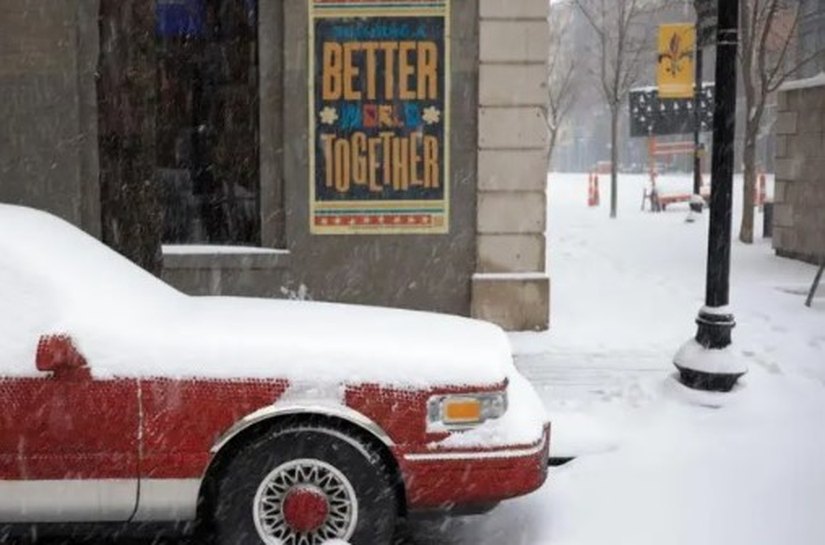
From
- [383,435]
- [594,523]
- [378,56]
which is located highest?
[378,56]

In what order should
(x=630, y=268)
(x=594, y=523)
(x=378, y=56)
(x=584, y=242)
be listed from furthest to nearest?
(x=584, y=242) < (x=630, y=268) < (x=378, y=56) < (x=594, y=523)

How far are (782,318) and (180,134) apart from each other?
255 inches

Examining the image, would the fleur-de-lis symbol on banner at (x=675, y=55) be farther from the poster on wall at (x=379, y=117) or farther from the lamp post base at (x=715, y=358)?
the lamp post base at (x=715, y=358)

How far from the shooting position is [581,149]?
302ft

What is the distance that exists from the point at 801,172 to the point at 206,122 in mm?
9352

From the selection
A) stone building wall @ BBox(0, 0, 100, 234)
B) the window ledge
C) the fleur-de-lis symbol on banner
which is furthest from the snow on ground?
the fleur-de-lis symbol on banner

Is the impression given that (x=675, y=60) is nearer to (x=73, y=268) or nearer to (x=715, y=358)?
(x=715, y=358)

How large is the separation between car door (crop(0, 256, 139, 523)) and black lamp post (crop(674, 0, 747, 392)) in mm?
4466

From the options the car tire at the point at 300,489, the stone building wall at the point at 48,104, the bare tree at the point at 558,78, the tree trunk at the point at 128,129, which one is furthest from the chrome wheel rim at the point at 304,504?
the bare tree at the point at 558,78

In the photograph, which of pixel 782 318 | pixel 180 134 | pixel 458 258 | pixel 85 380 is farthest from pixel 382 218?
pixel 85 380

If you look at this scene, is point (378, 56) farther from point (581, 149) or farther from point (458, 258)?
point (581, 149)

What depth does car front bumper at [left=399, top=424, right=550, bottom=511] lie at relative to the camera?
4305mm

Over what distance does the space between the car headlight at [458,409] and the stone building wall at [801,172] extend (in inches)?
432

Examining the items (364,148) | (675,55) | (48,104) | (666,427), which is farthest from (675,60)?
(666,427)
